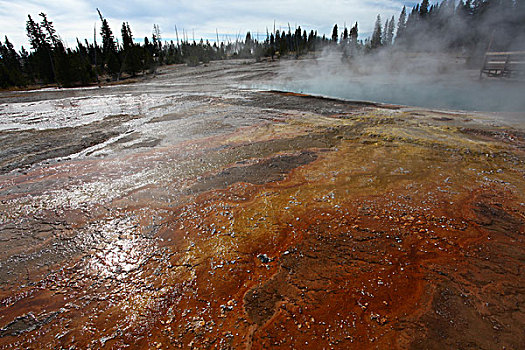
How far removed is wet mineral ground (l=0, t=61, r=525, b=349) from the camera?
1958 millimetres

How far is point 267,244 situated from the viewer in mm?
2824

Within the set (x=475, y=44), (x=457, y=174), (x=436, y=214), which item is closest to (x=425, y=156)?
(x=457, y=174)

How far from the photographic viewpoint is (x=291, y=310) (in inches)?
82.1

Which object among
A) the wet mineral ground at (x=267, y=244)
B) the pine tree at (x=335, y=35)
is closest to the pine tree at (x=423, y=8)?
the pine tree at (x=335, y=35)

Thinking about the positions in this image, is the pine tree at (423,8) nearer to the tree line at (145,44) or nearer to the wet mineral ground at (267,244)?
the tree line at (145,44)

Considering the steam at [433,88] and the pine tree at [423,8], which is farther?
the pine tree at [423,8]

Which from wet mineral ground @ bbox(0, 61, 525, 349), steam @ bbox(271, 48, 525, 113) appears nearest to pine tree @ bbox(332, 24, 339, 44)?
steam @ bbox(271, 48, 525, 113)

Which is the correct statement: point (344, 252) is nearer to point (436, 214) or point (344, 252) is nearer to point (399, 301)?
point (399, 301)

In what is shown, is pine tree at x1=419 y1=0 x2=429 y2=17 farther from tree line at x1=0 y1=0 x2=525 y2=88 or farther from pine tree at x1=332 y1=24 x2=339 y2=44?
pine tree at x1=332 y1=24 x2=339 y2=44

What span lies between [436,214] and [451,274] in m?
1.09

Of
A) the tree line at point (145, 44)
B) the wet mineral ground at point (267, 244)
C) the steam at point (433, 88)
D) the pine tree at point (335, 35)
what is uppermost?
the pine tree at point (335, 35)

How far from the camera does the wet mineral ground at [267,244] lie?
6.42ft

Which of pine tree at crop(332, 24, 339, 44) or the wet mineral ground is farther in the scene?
pine tree at crop(332, 24, 339, 44)

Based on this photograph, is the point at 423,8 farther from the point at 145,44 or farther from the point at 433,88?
the point at 145,44
